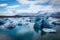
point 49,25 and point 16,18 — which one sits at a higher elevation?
point 16,18

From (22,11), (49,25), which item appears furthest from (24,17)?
(49,25)

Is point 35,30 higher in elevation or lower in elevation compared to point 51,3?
lower

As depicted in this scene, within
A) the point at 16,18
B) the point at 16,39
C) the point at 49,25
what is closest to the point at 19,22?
the point at 16,18

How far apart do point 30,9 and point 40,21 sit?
0.63 feet

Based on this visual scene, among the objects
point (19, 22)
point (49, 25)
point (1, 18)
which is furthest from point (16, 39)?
point (49, 25)

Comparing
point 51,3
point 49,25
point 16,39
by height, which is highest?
point 51,3

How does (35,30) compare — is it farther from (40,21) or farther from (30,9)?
(30,9)

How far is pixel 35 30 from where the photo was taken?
1.40 metres

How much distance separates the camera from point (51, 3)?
1.42m

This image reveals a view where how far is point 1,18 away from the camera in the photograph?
1.42 metres

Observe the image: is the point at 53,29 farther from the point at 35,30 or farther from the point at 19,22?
the point at 19,22

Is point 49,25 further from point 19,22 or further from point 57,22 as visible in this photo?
point 19,22

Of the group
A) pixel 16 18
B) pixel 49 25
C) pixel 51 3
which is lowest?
pixel 49 25

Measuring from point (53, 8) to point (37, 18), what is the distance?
0.23 meters
